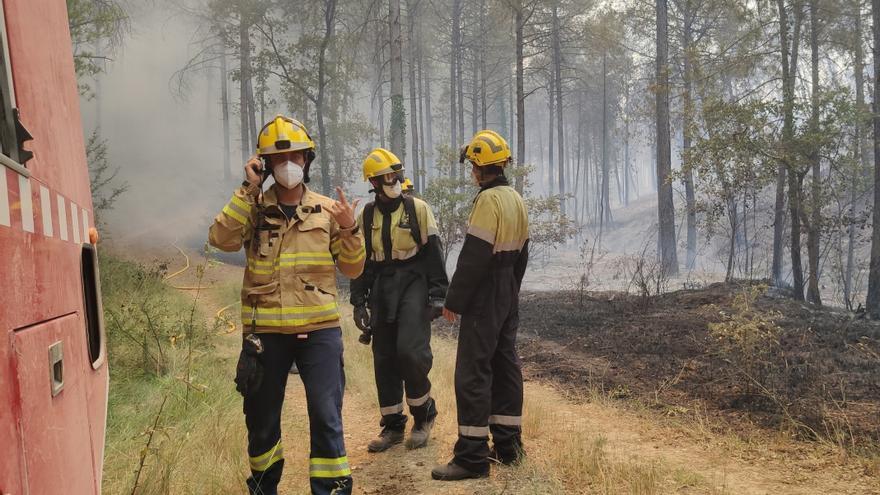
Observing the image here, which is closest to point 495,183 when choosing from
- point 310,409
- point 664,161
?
point 310,409

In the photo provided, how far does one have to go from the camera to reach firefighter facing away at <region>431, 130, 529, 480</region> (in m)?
3.95

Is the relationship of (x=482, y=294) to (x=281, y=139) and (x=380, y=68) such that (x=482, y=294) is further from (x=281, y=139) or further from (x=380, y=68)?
(x=380, y=68)

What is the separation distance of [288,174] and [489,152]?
1.48m

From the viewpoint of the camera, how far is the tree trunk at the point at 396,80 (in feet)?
41.1

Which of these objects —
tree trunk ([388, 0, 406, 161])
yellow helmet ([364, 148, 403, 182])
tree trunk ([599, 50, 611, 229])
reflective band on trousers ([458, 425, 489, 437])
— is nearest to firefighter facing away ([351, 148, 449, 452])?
yellow helmet ([364, 148, 403, 182])

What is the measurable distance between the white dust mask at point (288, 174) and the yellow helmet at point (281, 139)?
8 cm

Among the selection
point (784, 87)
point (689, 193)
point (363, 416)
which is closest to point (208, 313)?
point (363, 416)

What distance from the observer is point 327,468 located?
3.02 m

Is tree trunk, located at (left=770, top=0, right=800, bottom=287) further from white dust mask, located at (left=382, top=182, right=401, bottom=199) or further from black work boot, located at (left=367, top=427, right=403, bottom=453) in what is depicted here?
black work boot, located at (left=367, top=427, right=403, bottom=453)

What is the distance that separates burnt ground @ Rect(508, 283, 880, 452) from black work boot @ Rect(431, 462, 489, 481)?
7.72 feet

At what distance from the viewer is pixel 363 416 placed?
19.1 feet

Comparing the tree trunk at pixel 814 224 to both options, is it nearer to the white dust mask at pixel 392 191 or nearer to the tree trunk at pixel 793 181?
the tree trunk at pixel 793 181

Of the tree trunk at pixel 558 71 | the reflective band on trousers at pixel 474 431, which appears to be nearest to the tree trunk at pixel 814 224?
the reflective band on trousers at pixel 474 431

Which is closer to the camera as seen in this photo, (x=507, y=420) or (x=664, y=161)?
(x=507, y=420)
